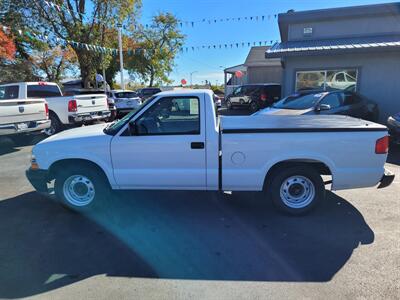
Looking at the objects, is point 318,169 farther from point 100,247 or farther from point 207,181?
point 100,247

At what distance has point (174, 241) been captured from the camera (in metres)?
3.52

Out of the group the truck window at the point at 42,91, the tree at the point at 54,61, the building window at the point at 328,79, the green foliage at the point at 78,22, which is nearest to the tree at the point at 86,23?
the green foliage at the point at 78,22

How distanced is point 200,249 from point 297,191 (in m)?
1.66

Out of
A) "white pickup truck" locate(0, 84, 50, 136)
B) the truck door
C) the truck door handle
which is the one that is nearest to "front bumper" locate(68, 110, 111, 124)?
"white pickup truck" locate(0, 84, 50, 136)

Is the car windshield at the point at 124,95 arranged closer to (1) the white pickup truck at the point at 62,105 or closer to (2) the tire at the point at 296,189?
(1) the white pickup truck at the point at 62,105

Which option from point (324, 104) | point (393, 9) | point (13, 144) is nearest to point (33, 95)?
point (13, 144)

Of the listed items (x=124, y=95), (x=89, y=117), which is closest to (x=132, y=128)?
(x=89, y=117)

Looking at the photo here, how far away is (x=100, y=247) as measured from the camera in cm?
341

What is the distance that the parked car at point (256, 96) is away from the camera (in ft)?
55.8

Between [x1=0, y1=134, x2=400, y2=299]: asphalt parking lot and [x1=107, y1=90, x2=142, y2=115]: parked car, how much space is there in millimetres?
10434

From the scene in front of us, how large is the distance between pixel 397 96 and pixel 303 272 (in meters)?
11.3

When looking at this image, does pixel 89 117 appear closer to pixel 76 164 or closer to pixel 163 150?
pixel 76 164

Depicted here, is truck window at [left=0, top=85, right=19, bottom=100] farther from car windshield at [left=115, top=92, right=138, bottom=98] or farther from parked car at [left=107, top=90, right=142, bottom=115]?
car windshield at [left=115, top=92, right=138, bottom=98]

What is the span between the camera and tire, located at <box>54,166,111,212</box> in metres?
4.09
